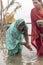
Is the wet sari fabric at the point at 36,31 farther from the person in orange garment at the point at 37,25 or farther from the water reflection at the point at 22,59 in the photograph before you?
the water reflection at the point at 22,59

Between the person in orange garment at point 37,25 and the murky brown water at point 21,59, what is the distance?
22 cm

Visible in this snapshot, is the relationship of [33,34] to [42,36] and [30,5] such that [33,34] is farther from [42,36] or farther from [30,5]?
[30,5]

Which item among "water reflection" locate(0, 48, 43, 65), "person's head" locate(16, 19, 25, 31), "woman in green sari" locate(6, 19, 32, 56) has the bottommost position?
"water reflection" locate(0, 48, 43, 65)

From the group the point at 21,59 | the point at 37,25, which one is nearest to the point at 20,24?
the point at 37,25

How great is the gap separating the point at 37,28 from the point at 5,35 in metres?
0.76

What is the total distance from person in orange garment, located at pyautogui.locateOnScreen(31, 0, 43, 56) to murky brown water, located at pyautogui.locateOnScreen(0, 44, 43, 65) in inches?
8.8

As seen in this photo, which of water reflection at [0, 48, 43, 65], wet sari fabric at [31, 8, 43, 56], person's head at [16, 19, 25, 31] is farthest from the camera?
wet sari fabric at [31, 8, 43, 56]

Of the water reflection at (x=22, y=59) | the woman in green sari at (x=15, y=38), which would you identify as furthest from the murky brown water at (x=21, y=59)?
the woman in green sari at (x=15, y=38)

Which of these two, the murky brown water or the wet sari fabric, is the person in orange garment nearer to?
the wet sari fabric

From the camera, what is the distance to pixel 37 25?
21.5 feet

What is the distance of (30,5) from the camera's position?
29.5 ft

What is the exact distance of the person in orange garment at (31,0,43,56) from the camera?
6.51m

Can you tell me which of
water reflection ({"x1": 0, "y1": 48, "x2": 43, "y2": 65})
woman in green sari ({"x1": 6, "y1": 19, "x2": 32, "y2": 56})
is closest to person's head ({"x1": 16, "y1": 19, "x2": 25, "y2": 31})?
woman in green sari ({"x1": 6, "y1": 19, "x2": 32, "y2": 56})

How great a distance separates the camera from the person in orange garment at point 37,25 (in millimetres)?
6512
